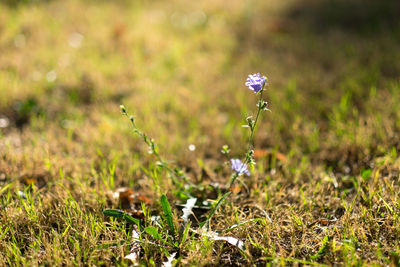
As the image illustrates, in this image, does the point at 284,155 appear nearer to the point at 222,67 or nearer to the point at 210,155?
the point at 210,155

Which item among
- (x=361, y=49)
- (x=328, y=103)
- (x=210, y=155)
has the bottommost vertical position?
(x=210, y=155)

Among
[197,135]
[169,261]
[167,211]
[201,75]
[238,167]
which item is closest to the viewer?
[169,261]

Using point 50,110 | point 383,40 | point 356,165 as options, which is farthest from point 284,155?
point 383,40

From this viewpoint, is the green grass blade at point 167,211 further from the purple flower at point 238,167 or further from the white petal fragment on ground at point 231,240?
the purple flower at point 238,167

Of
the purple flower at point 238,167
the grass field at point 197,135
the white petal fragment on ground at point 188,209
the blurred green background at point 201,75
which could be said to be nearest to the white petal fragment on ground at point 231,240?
the grass field at point 197,135

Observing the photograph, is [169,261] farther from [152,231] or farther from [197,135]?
[197,135]

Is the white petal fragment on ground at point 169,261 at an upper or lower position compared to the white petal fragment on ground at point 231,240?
lower

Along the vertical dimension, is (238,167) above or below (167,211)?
above

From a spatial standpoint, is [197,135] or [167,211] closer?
[167,211]

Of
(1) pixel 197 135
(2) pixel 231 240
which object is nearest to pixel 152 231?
(2) pixel 231 240
